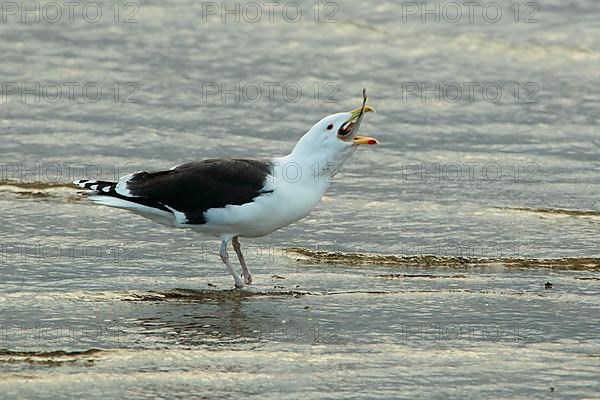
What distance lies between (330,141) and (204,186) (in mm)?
805

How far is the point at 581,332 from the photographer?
267 inches

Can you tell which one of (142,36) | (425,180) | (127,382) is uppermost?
(142,36)

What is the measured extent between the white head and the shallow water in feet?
2.15

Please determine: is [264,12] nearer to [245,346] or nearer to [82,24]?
[82,24]

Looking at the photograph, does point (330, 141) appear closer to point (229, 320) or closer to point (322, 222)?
point (322, 222)

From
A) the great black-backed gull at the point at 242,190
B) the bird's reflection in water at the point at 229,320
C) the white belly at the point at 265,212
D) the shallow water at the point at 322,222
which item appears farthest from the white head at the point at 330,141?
the bird's reflection in water at the point at 229,320

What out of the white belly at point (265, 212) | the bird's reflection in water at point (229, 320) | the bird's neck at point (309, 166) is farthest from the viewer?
the bird's neck at point (309, 166)

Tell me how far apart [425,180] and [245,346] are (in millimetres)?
4260

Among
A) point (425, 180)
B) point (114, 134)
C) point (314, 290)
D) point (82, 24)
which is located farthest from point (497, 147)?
point (82, 24)

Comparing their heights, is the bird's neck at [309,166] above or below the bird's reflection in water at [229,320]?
above

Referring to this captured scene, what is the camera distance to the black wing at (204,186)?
317 inches

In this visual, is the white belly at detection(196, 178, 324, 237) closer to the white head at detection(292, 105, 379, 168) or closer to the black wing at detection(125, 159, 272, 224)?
the black wing at detection(125, 159, 272, 224)

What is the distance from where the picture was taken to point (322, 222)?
Answer: 30.9ft

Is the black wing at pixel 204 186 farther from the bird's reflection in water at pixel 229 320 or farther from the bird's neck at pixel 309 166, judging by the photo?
the bird's reflection in water at pixel 229 320
